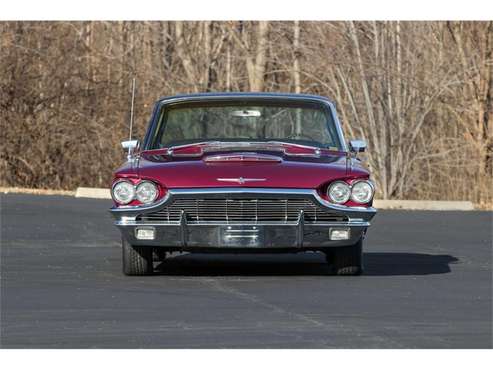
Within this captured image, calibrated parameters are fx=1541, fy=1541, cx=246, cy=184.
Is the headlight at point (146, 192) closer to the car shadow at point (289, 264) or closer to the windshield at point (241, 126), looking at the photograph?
the car shadow at point (289, 264)

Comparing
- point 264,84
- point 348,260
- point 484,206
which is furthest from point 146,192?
point 264,84

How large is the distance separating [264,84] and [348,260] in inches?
917

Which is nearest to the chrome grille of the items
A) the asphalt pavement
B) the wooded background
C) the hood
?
the hood

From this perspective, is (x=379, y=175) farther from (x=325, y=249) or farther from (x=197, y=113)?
(x=325, y=249)

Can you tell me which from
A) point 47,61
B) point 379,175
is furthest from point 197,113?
point 47,61

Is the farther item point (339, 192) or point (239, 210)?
point (339, 192)

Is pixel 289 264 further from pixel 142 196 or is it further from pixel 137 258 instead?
pixel 142 196

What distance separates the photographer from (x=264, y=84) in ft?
118

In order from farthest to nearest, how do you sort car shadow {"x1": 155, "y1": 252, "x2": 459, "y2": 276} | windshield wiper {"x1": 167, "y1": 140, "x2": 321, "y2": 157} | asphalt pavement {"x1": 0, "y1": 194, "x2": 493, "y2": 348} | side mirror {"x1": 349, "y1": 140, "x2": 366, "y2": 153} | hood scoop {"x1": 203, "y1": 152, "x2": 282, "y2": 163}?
side mirror {"x1": 349, "y1": 140, "x2": 366, "y2": 153} → car shadow {"x1": 155, "y1": 252, "x2": 459, "y2": 276} → windshield wiper {"x1": 167, "y1": 140, "x2": 321, "y2": 157} → hood scoop {"x1": 203, "y1": 152, "x2": 282, "y2": 163} → asphalt pavement {"x1": 0, "y1": 194, "x2": 493, "y2": 348}

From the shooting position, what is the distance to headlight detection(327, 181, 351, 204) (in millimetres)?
12484

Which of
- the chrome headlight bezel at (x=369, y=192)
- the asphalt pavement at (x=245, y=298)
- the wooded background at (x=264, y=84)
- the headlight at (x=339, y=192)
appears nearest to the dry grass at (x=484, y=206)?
the wooded background at (x=264, y=84)

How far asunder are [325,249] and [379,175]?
53.8 ft

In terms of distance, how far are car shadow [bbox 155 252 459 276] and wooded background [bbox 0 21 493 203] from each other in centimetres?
1321

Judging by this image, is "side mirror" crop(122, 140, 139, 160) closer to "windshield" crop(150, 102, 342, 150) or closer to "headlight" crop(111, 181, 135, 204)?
"windshield" crop(150, 102, 342, 150)
